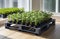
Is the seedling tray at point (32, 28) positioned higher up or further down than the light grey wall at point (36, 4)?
further down

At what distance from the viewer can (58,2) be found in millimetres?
1823

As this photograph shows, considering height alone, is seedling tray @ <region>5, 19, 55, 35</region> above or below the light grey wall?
below

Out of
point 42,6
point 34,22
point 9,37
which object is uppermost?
point 42,6

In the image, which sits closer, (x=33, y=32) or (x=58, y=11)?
(x=33, y=32)

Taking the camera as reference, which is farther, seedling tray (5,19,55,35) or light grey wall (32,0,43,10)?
light grey wall (32,0,43,10)

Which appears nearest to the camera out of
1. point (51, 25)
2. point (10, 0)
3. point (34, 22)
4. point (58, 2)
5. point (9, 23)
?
point (34, 22)

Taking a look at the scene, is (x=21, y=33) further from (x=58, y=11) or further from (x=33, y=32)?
(x=58, y=11)

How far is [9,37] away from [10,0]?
1.10 m

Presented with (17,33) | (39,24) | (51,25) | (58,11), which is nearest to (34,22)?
(39,24)

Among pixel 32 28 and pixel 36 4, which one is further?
pixel 36 4

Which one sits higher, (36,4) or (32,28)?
(36,4)

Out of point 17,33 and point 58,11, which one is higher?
point 58,11

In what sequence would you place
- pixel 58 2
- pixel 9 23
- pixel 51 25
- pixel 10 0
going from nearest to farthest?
pixel 9 23 < pixel 51 25 < pixel 58 2 < pixel 10 0

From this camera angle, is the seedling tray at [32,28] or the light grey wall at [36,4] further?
the light grey wall at [36,4]
